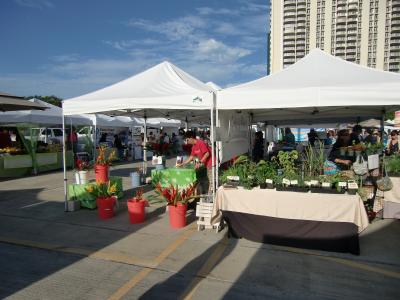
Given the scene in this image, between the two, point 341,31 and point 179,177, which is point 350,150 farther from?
point 341,31

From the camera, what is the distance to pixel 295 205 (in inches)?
171

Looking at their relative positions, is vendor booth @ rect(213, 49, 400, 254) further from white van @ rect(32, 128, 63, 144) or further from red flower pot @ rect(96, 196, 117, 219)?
white van @ rect(32, 128, 63, 144)

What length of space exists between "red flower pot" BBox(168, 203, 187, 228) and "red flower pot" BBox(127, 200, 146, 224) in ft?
1.99

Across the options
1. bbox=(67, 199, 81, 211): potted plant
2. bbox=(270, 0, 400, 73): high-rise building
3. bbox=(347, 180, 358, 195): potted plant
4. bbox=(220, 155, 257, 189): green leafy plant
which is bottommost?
bbox=(67, 199, 81, 211): potted plant

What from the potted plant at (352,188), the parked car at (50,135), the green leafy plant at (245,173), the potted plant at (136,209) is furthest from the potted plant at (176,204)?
the parked car at (50,135)

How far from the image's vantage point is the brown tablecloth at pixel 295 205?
4.11 meters

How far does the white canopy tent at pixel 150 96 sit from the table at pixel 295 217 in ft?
4.63

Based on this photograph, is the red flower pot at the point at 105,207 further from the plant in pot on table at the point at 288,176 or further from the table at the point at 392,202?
the table at the point at 392,202

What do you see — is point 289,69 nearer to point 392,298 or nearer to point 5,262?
point 392,298

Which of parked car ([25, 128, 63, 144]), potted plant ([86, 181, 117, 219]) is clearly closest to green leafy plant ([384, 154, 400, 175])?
potted plant ([86, 181, 117, 219])

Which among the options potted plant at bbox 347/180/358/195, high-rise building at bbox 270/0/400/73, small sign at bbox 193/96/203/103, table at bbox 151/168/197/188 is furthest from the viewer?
high-rise building at bbox 270/0/400/73

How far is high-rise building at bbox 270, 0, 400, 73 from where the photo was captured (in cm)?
8394

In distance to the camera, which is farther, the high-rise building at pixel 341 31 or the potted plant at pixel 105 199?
the high-rise building at pixel 341 31

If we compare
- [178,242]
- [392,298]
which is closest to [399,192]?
[392,298]
